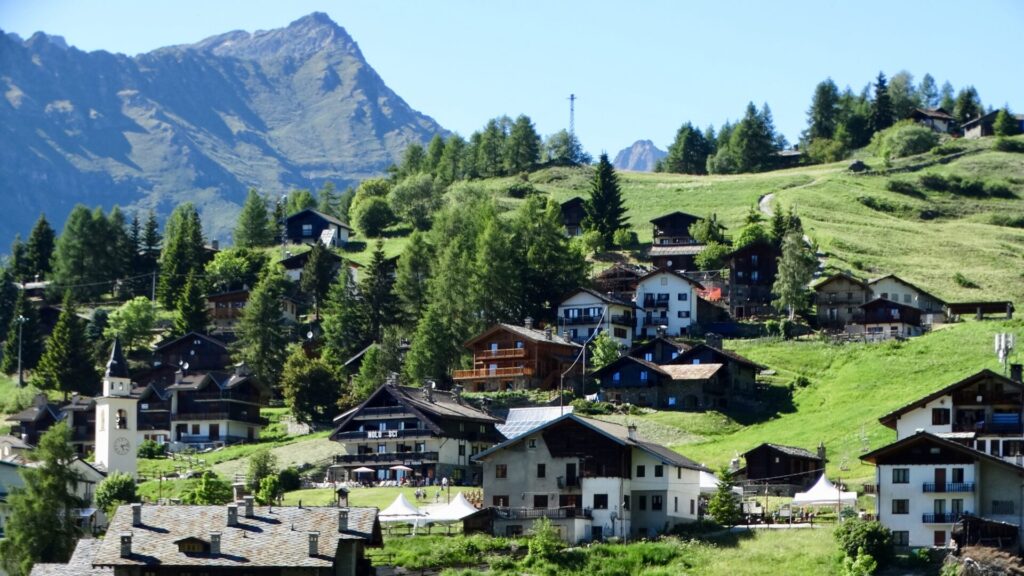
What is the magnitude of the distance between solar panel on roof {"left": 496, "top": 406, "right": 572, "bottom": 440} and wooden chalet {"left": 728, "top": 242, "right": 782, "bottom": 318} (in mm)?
37542

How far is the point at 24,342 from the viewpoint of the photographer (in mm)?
149750

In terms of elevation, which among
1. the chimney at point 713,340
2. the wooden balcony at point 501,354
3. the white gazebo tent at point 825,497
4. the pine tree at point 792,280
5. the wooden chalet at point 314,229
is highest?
the wooden chalet at point 314,229

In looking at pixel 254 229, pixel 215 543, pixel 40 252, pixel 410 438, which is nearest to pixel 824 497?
pixel 215 543

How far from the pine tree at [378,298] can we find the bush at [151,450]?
22068 millimetres

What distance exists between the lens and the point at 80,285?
169750 mm

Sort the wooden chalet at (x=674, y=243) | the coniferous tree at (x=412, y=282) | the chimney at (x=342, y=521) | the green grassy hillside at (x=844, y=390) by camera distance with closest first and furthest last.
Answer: the chimney at (x=342, y=521), the green grassy hillside at (x=844, y=390), the coniferous tree at (x=412, y=282), the wooden chalet at (x=674, y=243)

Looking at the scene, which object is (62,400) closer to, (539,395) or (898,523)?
(539,395)

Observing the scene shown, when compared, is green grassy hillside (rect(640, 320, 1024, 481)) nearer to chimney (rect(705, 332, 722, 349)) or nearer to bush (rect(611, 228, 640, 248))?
chimney (rect(705, 332, 722, 349))

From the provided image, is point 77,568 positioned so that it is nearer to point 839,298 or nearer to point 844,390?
point 844,390

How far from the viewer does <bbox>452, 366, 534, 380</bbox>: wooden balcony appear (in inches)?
4929

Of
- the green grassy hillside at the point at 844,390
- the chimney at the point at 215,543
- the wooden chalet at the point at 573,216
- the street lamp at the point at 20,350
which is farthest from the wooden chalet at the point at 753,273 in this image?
the chimney at the point at 215,543

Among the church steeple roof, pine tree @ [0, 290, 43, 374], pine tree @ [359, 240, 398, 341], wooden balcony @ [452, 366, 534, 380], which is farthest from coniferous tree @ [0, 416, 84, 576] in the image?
pine tree @ [0, 290, 43, 374]

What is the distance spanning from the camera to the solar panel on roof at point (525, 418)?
105 meters

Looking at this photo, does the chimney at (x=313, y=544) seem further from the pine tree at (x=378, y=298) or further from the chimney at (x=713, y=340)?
the pine tree at (x=378, y=298)
